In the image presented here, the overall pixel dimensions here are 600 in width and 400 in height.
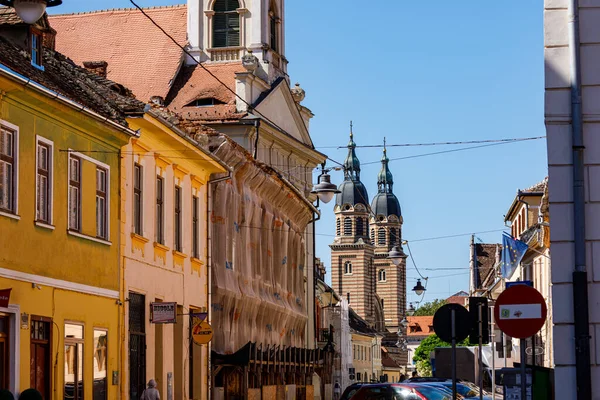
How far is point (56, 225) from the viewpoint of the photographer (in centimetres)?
2295

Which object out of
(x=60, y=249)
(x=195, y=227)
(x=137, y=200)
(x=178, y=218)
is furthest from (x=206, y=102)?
(x=60, y=249)

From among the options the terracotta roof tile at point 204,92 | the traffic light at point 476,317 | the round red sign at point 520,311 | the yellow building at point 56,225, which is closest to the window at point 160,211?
the yellow building at point 56,225

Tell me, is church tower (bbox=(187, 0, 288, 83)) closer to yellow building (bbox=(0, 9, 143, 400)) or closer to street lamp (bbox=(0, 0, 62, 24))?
yellow building (bbox=(0, 9, 143, 400))

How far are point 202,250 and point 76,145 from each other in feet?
33.1

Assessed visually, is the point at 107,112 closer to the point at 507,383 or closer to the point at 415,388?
the point at 415,388

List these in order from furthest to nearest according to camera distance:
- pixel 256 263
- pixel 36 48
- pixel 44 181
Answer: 1. pixel 256 263
2. pixel 36 48
3. pixel 44 181

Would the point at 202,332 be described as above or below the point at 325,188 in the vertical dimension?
below

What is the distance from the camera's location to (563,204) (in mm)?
14109

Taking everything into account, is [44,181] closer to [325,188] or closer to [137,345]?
[137,345]

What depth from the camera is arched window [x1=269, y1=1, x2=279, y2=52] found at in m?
65.1

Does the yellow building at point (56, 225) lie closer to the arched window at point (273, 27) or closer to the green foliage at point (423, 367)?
the arched window at point (273, 27)

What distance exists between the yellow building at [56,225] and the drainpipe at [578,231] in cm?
910

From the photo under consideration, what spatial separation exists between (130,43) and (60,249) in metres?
42.5

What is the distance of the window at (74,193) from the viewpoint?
23922 millimetres
